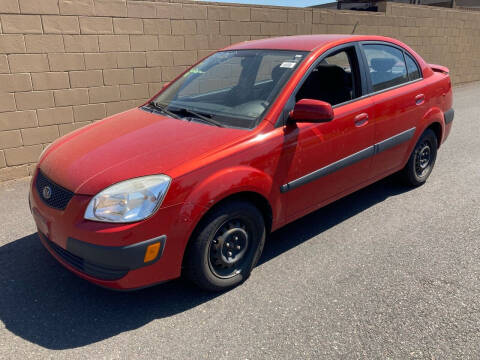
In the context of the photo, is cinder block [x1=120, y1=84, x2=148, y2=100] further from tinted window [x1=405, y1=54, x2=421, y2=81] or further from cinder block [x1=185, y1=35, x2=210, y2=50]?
tinted window [x1=405, y1=54, x2=421, y2=81]

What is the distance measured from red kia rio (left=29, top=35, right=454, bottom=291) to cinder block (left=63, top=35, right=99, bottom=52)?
2207mm

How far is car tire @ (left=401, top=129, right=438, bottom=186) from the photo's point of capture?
14.9ft

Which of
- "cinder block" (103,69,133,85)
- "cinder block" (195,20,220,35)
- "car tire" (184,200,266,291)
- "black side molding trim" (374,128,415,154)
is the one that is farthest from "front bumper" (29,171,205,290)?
"cinder block" (195,20,220,35)

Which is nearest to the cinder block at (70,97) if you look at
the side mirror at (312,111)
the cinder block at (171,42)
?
the cinder block at (171,42)

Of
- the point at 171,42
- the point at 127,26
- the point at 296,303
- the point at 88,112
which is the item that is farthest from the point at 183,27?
the point at 296,303

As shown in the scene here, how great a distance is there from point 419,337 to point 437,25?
11.7m

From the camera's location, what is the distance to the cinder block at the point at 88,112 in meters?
5.70

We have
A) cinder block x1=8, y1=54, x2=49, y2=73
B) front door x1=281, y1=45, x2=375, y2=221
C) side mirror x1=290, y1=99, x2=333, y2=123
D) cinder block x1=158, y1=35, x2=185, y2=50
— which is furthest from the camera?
cinder block x1=158, y1=35, x2=185, y2=50

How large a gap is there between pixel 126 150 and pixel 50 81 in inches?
126

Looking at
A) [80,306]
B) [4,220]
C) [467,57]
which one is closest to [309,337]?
[80,306]

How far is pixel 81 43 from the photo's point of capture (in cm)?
552

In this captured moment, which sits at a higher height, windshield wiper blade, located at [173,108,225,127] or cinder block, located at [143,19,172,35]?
cinder block, located at [143,19,172,35]

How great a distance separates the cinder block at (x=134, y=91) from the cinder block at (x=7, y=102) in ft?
4.80

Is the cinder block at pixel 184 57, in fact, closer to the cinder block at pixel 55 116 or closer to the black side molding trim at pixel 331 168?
the cinder block at pixel 55 116
